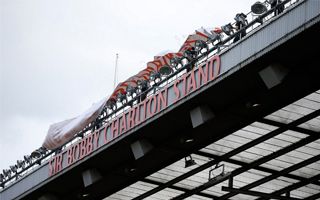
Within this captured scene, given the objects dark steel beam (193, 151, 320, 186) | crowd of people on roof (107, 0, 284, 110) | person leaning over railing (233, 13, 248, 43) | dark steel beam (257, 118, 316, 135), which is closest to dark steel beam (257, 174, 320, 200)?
dark steel beam (193, 151, 320, 186)

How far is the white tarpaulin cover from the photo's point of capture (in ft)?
153

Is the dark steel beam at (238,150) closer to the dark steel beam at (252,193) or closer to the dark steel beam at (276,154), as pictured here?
the dark steel beam at (276,154)

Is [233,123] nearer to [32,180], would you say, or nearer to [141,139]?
[141,139]

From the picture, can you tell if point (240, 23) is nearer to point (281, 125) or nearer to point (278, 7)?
point (278, 7)

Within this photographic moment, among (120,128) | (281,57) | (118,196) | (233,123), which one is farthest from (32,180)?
(281,57)

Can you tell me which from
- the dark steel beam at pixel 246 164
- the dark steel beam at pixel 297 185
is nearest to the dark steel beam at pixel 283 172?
the dark steel beam at pixel 246 164

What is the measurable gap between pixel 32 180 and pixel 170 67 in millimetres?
12617

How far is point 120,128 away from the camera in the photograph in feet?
139

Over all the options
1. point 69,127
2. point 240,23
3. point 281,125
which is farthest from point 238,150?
point 69,127

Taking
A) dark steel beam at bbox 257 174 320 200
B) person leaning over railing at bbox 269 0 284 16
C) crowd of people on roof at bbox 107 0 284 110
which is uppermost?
crowd of people on roof at bbox 107 0 284 110

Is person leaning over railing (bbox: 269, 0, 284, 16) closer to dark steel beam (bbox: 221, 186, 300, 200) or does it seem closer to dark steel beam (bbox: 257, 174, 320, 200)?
dark steel beam (bbox: 221, 186, 300, 200)

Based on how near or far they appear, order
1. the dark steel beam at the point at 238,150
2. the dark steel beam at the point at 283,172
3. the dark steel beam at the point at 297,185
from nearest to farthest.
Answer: the dark steel beam at the point at 238,150 → the dark steel beam at the point at 283,172 → the dark steel beam at the point at 297,185

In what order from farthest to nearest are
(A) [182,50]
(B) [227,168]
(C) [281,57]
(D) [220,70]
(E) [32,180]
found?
(E) [32,180] < (B) [227,168] < (A) [182,50] < (D) [220,70] < (C) [281,57]

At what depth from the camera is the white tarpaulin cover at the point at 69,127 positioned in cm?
4672
